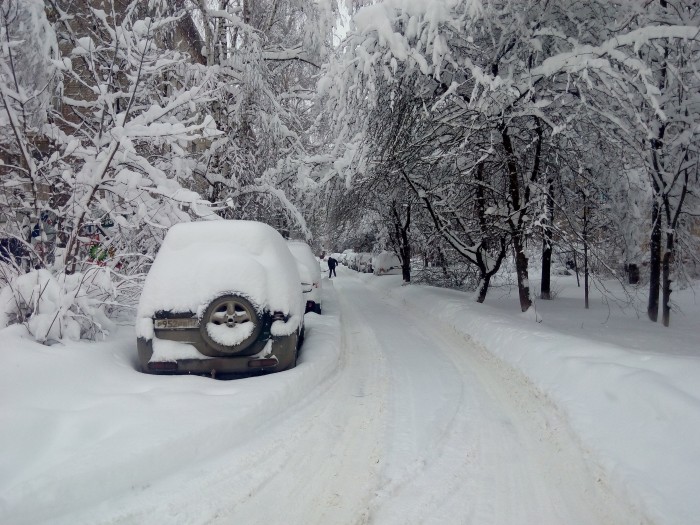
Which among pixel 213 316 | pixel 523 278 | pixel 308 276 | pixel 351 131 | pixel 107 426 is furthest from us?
pixel 308 276

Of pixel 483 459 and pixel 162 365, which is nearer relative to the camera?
pixel 483 459

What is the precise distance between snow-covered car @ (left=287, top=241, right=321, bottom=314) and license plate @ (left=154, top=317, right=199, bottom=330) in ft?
16.6

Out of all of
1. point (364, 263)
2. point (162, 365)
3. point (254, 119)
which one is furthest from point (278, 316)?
point (364, 263)

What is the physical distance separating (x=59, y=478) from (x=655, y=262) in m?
12.3

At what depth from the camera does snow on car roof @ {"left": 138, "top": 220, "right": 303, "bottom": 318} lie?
4863 mm

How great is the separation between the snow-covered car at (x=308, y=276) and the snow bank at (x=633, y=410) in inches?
196

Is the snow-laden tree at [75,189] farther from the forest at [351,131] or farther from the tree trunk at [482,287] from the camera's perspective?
the tree trunk at [482,287]

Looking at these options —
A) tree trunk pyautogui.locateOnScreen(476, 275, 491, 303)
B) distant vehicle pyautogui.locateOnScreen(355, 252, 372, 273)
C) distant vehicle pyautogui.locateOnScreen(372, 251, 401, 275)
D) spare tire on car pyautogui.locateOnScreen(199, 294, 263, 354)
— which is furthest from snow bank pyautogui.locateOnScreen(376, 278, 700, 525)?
distant vehicle pyautogui.locateOnScreen(355, 252, 372, 273)

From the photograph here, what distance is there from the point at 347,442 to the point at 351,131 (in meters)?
6.89

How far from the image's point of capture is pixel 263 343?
5.01 meters

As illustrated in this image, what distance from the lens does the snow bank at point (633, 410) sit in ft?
9.21

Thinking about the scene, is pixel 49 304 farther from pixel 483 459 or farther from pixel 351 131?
pixel 351 131

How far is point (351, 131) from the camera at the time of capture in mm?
9195

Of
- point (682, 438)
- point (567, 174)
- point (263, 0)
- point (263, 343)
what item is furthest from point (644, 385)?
point (263, 0)
